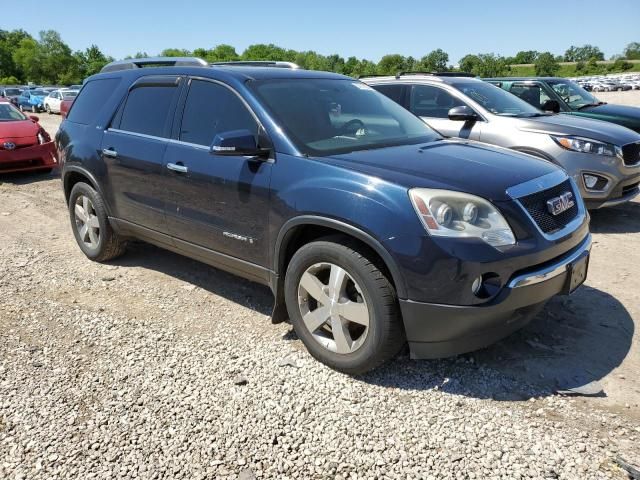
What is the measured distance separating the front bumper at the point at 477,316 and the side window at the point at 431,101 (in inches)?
176

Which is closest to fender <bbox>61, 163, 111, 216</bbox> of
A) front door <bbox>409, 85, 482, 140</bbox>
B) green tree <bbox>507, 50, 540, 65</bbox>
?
front door <bbox>409, 85, 482, 140</bbox>

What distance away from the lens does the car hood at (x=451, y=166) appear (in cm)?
292

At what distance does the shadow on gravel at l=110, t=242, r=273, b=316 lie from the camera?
443 centimetres

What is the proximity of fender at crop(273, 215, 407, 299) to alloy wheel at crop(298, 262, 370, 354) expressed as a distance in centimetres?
24

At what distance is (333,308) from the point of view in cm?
316

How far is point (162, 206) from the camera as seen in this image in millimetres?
4219

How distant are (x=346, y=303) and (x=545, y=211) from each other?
1279 mm

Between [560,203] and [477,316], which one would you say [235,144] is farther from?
[560,203]

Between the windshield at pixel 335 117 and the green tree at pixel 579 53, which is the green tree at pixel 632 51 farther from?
the windshield at pixel 335 117

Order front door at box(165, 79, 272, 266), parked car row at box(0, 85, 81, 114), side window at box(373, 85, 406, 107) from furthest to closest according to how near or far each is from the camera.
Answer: parked car row at box(0, 85, 81, 114)
side window at box(373, 85, 406, 107)
front door at box(165, 79, 272, 266)

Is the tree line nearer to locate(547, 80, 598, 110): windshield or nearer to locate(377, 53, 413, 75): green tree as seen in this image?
locate(377, 53, 413, 75): green tree

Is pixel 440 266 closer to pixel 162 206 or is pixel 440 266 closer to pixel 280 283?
pixel 280 283

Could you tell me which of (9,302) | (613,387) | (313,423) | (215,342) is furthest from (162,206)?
(613,387)

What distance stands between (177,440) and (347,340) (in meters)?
1.08
